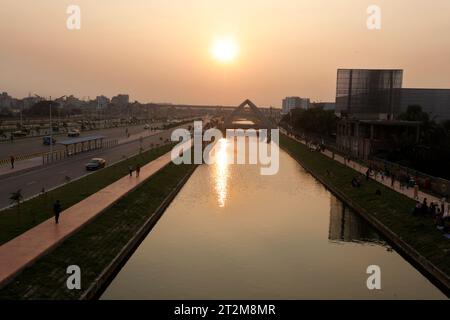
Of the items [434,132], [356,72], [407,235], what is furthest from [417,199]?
[356,72]

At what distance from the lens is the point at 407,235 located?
64.0ft

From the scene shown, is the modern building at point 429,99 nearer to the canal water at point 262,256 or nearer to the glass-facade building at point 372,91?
the glass-facade building at point 372,91

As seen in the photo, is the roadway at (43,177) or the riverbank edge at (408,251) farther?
the roadway at (43,177)

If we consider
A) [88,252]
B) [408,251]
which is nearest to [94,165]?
A: [88,252]

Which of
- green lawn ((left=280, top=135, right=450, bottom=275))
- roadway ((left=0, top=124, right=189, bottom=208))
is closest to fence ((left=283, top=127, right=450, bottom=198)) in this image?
green lawn ((left=280, top=135, right=450, bottom=275))

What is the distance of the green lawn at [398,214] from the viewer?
1693cm

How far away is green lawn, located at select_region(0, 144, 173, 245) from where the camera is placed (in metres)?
17.1

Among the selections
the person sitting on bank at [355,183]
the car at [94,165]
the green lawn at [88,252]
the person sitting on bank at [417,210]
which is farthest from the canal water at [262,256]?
the car at [94,165]

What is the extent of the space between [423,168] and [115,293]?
26.3 metres

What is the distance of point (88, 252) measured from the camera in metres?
15.9

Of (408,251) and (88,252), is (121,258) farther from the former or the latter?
(408,251)

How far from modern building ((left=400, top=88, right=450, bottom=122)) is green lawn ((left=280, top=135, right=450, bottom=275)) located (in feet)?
176

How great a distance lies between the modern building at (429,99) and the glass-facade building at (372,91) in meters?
8.12

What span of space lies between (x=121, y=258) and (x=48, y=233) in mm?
2800
